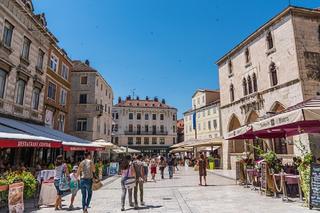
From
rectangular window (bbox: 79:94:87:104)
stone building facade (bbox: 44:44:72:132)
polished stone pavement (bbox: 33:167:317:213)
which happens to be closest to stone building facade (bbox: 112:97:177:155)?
rectangular window (bbox: 79:94:87:104)

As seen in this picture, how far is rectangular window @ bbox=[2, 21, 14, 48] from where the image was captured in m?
13.9

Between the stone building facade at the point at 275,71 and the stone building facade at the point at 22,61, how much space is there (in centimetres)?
1602

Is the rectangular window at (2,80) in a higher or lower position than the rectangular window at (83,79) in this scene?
lower

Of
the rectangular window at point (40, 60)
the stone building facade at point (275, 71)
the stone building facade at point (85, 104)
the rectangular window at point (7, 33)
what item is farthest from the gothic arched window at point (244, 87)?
the rectangular window at point (7, 33)

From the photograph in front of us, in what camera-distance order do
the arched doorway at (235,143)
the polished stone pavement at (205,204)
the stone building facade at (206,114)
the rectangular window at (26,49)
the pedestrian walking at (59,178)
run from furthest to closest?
the stone building facade at (206,114)
the arched doorway at (235,143)
the rectangular window at (26,49)
the pedestrian walking at (59,178)
the polished stone pavement at (205,204)

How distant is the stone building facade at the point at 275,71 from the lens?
1728cm

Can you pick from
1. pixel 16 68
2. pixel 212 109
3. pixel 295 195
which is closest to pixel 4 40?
pixel 16 68

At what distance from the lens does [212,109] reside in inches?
1959

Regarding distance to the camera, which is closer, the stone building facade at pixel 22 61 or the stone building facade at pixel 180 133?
the stone building facade at pixel 22 61

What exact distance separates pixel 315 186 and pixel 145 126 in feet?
187

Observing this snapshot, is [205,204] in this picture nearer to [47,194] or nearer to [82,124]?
[47,194]

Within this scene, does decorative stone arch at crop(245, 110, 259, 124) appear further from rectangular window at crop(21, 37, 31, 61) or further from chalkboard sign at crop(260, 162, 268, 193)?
rectangular window at crop(21, 37, 31, 61)

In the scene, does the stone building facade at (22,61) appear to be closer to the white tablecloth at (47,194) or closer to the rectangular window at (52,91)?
the rectangular window at (52,91)

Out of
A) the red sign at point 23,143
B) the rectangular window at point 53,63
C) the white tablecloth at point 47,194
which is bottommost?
the white tablecloth at point 47,194
